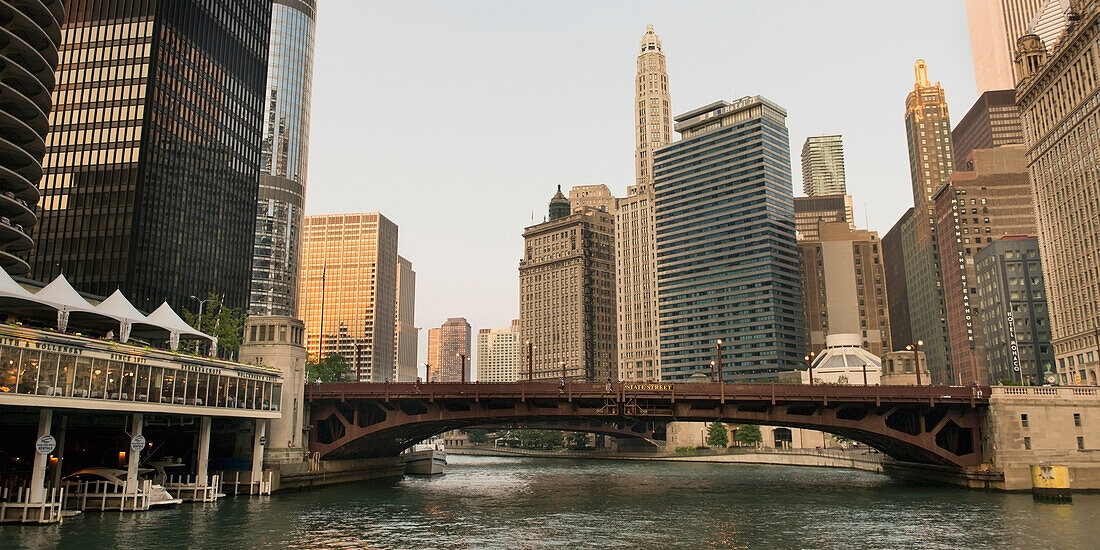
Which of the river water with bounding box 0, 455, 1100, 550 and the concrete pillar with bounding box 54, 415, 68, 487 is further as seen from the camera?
the concrete pillar with bounding box 54, 415, 68, 487

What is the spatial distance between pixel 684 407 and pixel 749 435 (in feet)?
337

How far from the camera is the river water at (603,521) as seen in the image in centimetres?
5147

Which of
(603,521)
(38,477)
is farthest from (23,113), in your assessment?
(603,521)

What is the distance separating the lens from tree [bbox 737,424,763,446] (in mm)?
183375

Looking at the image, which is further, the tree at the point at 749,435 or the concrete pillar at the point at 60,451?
the tree at the point at 749,435

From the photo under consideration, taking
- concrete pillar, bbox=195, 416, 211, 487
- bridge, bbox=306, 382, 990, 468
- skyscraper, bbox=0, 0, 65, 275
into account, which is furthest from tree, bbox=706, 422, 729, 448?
skyscraper, bbox=0, 0, 65, 275

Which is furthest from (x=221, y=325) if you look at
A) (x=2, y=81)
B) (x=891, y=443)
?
(x=891, y=443)

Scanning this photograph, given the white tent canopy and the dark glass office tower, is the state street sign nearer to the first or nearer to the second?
the white tent canopy

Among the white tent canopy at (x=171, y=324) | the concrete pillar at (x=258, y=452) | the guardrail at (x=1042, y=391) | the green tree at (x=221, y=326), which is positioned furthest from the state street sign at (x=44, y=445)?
the guardrail at (x=1042, y=391)

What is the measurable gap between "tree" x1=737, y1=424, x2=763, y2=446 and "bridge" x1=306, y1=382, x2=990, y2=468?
85.2 m

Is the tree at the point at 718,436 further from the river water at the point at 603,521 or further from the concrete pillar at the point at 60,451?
the concrete pillar at the point at 60,451

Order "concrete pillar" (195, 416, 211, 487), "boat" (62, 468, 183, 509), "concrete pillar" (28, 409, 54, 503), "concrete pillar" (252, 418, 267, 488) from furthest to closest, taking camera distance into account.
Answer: "concrete pillar" (252, 418, 267, 488), "concrete pillar" (195, 416, 211, 487), "boat" (62, 468, 183, 509), "concrete pillar" (28, 409, 54, 503)

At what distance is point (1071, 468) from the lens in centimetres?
7781

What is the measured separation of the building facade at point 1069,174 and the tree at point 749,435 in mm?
61073
